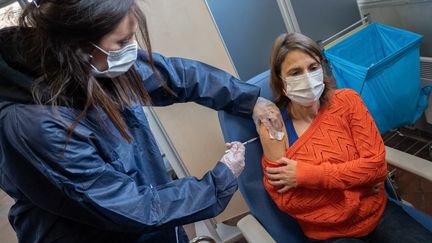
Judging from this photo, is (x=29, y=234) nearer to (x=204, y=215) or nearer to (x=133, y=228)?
(x=133, y=228)

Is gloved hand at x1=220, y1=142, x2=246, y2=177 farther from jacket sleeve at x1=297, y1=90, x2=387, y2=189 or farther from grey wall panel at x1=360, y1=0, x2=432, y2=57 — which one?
grey wall panel at x1=360, y1=0, x2=432, y2=57

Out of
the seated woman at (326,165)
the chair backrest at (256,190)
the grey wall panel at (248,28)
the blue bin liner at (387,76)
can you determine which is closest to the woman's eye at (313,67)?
the seated woman at (326,165)

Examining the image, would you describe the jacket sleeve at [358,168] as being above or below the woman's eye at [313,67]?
below

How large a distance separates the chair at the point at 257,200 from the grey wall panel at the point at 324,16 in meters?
1.08

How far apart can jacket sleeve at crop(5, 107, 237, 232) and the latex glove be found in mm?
364

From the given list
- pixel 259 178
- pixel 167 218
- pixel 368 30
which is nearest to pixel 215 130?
pixel 259 178

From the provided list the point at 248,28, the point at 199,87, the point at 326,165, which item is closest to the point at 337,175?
the point at 326,165

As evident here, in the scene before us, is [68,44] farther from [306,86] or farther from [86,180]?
[306,86]

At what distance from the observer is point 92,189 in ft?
2.48

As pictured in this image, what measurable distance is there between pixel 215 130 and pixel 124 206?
104 centimetres

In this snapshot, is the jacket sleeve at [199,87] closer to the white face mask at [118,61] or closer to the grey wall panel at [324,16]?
the white face mask at [118,61]

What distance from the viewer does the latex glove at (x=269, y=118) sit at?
119cm

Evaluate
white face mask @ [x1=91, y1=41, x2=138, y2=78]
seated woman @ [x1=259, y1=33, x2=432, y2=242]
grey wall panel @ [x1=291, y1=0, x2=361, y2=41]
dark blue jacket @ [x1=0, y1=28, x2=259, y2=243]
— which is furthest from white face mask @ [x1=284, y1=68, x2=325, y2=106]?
grey wall panel @ [x1=291, y1=0, x2=361, y2=41]

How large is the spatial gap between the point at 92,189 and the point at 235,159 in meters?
0.47
